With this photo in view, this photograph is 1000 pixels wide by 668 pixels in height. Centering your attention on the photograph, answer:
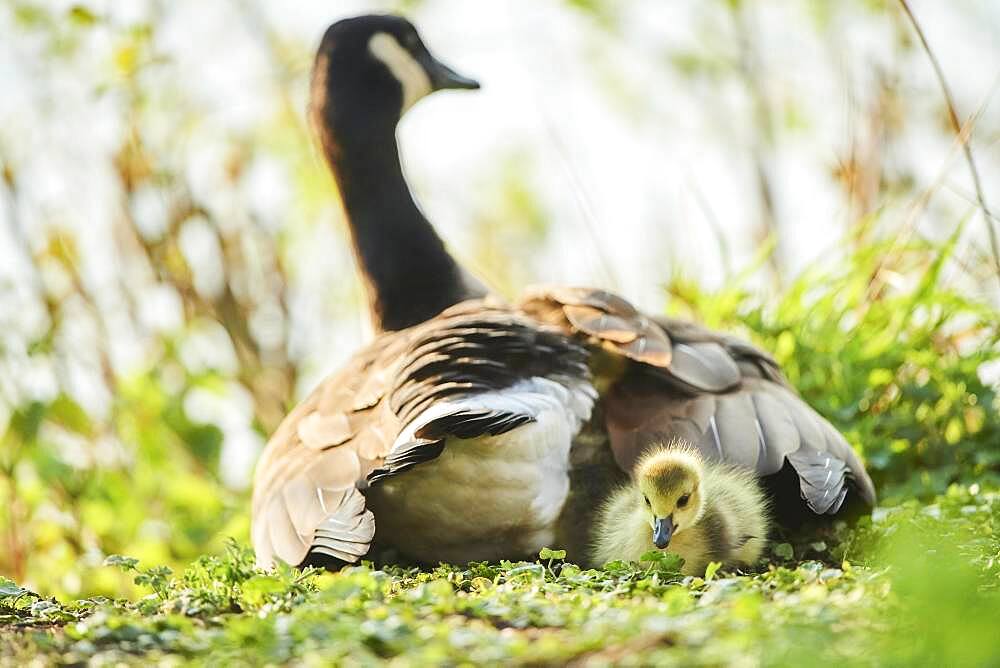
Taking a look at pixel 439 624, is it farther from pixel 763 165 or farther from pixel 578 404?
pixel 763 165

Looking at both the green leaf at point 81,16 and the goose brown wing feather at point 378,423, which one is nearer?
the goose brown wing feather at point 378,423

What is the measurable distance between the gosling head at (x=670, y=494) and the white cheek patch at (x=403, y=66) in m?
2.87

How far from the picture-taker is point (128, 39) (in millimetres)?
7637

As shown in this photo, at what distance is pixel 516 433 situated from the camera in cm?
372

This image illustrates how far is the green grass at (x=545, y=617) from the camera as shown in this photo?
2.17 metres

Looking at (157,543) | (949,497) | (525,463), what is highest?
(525,463)

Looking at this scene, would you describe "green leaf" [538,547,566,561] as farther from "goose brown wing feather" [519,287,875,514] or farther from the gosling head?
"goose brown wing feather" [519,287,875,514]

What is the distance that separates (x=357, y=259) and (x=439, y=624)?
11.0 feet

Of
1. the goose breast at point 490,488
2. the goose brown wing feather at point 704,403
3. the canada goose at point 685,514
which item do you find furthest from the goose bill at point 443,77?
the canada goose at point 685,514

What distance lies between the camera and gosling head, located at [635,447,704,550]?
11.8ft

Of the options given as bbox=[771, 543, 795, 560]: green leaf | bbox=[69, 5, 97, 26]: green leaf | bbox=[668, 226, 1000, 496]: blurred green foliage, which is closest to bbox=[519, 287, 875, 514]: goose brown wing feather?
bbox=[771, 543, 795, 560]: green leaf

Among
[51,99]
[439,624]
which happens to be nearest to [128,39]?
[51,99]

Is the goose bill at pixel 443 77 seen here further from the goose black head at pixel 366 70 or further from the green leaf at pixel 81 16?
the green leaf at pixel 81 16

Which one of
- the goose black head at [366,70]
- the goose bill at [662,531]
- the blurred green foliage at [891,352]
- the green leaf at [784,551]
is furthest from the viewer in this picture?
the goose black head at [366,70]
